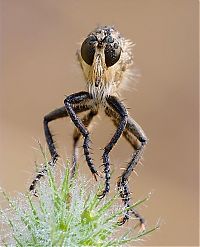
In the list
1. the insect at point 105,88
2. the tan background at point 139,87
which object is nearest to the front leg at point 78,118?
the insect at point 105,88

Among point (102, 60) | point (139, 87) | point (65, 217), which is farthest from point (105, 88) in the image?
point (139, 87)

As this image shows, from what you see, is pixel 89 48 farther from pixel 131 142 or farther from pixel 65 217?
pixel 65 217

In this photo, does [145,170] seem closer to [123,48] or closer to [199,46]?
[199,46]

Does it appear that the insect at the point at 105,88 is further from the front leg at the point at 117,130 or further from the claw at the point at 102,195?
the claw at the point at 102,195

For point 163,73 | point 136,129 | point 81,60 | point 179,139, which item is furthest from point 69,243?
point 163,73

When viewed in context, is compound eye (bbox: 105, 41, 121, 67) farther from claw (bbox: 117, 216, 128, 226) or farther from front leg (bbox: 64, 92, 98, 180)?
claw (bbox: 117, 216, 128, 226)

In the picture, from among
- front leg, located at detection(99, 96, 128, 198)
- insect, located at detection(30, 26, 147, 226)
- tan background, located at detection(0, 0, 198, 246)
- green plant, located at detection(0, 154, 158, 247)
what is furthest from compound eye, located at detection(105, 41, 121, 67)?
tan background, located at detection(0, 0, 198, 246)
